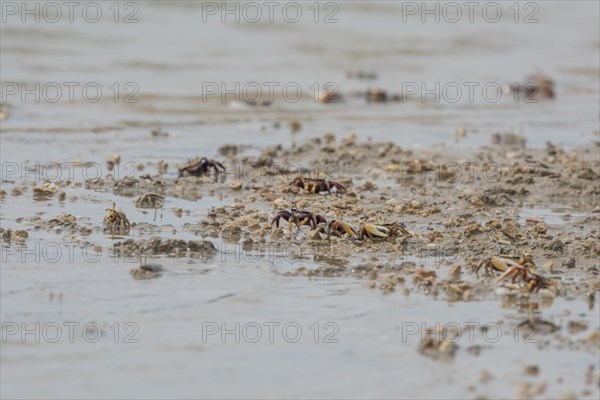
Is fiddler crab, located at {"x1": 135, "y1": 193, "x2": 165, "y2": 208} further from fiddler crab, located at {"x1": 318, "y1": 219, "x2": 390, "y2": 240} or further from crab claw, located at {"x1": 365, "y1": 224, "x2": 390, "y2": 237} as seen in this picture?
crab claw, located at {"x1": 365, "y1": 224, "x2": 390, "y2": 237}

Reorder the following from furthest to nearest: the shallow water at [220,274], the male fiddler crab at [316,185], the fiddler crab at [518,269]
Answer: the male fiddler crab at [316,185]
the fiddler crab at [518,269]
the shallow water at [220,274]

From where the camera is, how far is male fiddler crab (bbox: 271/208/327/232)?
20.8 ft

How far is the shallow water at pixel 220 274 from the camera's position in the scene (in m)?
4.17

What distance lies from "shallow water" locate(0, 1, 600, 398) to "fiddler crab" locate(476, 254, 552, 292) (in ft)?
0.48

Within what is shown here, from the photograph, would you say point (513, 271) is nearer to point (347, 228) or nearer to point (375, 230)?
point (375, 230)

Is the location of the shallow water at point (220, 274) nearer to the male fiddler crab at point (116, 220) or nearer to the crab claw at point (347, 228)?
the male fiddler crab at point (116, 220)

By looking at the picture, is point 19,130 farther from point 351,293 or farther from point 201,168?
point 351,293

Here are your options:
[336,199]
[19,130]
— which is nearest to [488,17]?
[19,130]

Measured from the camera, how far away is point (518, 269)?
5277 millimetres

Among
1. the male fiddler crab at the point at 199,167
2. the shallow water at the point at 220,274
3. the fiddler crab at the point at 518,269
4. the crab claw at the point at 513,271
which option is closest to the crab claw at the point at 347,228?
the shallow water at the point at 220,274

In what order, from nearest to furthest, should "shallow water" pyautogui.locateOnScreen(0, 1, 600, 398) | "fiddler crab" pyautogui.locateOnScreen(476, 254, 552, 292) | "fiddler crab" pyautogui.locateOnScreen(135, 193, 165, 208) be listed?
"shallow water" pyautogui.locateOnScreen(0, 1, 600, 398) < "fiddler crab" pyautogui.locateOnScreen(476, 254, 552, 292) < "fiddler crab" pyautogui.locateOnScreen(135, 193, 165, 208)

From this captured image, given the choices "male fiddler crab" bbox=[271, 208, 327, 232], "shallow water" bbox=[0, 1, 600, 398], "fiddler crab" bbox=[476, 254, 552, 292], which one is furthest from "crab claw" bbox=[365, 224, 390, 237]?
"fiddler crab" bbox=[476, 254, 552, 292]

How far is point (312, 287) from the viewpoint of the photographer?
208 inches

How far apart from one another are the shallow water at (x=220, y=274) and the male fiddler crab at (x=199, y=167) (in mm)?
312
